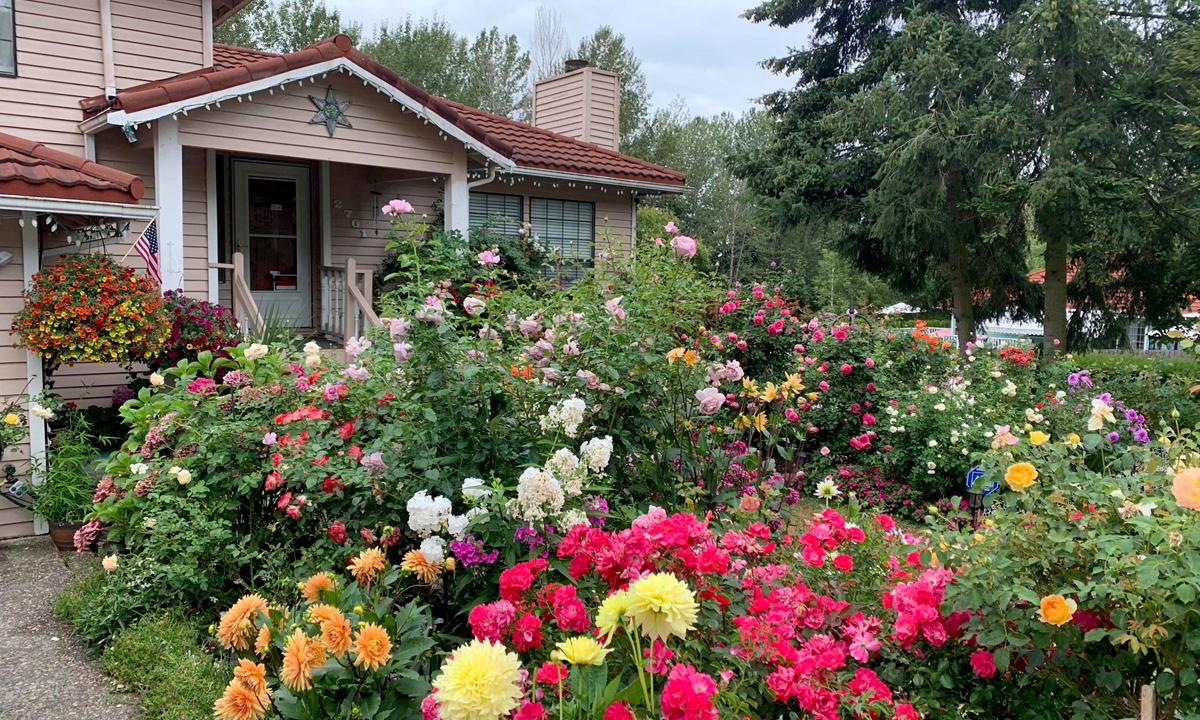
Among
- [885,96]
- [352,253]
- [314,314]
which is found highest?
[885,96]

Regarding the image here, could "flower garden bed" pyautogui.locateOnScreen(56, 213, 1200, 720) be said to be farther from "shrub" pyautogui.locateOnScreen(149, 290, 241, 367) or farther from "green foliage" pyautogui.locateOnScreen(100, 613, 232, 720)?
"shrub" pyautogui.locateOnScreen(149, 290, 241, 367)

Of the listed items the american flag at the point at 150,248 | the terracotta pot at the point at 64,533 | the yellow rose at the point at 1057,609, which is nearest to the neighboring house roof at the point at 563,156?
the american flag at the point at 150,248

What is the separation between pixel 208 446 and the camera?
4.41 meters

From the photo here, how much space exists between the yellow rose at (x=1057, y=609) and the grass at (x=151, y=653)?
2783 mm

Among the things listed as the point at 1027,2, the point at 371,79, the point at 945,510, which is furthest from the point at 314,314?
the point at 1027,2


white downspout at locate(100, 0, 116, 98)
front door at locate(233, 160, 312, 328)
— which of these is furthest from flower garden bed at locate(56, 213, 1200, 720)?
front door at locate(233, 160, 312, 328)

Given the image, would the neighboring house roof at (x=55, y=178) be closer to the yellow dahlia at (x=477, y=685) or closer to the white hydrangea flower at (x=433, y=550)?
the white hydrangea flower at (x=433, y=550)

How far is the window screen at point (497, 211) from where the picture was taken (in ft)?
41.1

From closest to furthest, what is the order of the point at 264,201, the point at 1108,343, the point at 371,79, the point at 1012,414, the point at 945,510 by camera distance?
the point at 945,510, the point at 1012,414, the point at 371,79, the point at 264,201, the point at 1108,343

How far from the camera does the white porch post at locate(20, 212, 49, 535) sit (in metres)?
5.66

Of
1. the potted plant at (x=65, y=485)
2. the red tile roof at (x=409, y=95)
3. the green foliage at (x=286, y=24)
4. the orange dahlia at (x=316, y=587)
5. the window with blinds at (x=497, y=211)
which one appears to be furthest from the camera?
the green foliage at (x=286, y=24)

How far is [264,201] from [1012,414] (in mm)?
8517

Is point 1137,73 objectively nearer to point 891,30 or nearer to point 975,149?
point 975,149

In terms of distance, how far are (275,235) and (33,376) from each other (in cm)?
512
